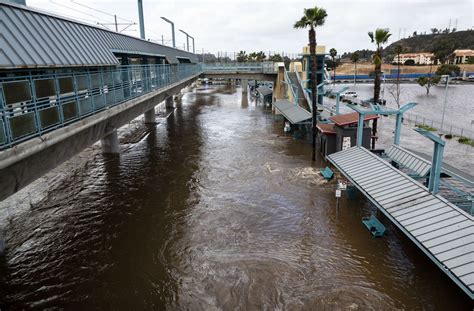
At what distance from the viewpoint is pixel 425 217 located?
1070 centimetres

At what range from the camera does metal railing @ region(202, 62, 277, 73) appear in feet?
176

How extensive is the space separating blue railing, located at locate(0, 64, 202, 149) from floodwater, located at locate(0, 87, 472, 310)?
5030 mm

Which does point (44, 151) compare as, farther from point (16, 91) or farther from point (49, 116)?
point (16, 91)

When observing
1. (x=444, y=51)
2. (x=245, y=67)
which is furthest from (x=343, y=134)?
(x=444, y=51)

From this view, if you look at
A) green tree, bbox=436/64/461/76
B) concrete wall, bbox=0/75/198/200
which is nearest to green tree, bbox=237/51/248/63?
green tree, bbox=436/64/461/76

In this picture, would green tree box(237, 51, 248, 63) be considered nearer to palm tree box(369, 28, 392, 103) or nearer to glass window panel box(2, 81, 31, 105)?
palm tree box(369, 28, 392, 103)

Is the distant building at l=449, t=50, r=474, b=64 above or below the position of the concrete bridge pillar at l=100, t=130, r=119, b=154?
above

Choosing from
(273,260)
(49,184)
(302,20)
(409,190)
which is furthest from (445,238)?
(49,184)

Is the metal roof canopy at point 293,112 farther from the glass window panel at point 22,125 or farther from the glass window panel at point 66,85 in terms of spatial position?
the glass window panel at point 22,125

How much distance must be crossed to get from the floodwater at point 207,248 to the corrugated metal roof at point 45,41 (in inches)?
264

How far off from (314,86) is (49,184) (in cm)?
1689

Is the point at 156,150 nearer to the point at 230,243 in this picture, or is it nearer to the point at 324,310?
the point at 230,243

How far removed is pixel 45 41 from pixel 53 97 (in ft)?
5.93

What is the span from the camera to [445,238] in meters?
9.55
